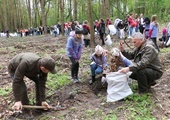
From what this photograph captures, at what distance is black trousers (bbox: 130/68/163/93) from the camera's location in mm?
4867

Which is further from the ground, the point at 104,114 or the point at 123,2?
the point at 123,2

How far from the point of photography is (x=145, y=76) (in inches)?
192

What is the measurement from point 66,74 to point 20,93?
3.18m

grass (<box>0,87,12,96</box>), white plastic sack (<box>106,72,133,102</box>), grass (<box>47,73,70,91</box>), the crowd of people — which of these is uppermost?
the crowd of people

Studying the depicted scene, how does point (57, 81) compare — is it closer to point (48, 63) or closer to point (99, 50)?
point (99, 50)

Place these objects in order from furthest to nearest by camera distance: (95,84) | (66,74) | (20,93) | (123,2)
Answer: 1. (123,2)
2. (66,74)
3. (95,84)
4. (20,93)

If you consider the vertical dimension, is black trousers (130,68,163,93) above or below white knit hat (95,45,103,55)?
below

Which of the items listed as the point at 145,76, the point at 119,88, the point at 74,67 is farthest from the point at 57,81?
the point at 145,76

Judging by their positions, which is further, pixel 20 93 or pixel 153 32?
pixel 153 32

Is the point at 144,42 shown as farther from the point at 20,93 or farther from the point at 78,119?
the point at 20,93

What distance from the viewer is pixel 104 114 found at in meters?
4.51

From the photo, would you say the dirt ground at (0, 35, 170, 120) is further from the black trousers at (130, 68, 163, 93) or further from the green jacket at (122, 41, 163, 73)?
the green jacket at (122, 41, 163, 73)

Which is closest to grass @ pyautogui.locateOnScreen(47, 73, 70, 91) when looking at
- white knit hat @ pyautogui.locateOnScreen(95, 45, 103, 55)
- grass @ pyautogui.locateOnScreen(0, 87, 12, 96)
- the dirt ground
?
the dirt ground

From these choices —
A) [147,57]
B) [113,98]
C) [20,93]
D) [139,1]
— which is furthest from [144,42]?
[139,1]
